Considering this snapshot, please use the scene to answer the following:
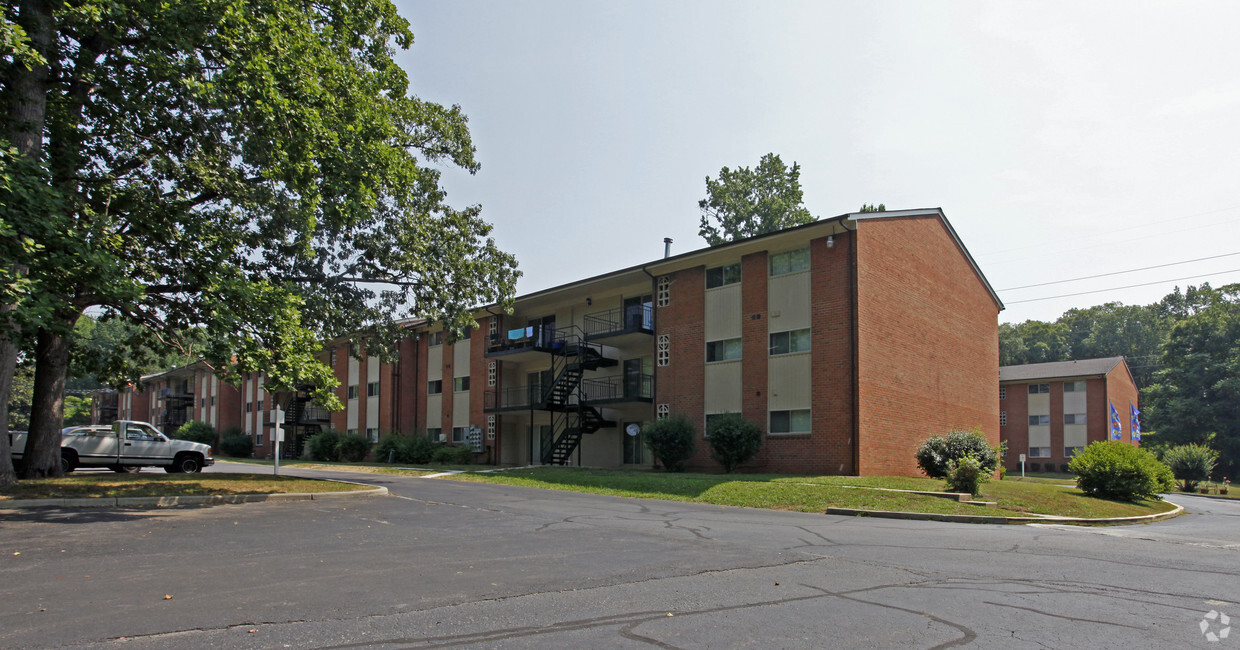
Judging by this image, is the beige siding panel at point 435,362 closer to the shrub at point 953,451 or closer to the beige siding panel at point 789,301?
the beige siding panel at point 789,301

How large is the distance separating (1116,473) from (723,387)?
1195 cm

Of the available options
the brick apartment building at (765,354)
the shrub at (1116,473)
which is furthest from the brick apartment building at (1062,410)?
the shrub at (1116,473)

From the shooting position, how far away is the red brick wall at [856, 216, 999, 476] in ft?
82.2

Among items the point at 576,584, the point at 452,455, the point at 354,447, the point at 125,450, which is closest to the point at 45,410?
the point at 125,450

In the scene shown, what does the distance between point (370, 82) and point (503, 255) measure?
1003 centimetres

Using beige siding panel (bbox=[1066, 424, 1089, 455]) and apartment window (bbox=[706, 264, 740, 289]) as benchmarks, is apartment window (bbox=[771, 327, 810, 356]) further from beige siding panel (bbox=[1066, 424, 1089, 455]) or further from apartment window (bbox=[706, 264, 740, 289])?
beige siding panel (bbox=[1066, 424, 1089, 455])

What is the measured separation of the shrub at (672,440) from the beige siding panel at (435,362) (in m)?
17.9

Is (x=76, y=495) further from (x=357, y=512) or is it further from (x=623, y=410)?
(x=623, y=410)

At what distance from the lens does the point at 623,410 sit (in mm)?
33344

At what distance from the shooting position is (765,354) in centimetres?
2669

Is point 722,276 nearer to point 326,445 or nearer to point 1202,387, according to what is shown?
point 326,445

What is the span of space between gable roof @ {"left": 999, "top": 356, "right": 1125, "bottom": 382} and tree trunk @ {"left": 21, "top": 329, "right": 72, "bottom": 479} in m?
54.2

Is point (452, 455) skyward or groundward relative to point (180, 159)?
groundward

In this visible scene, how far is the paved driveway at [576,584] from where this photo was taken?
18.9ft
